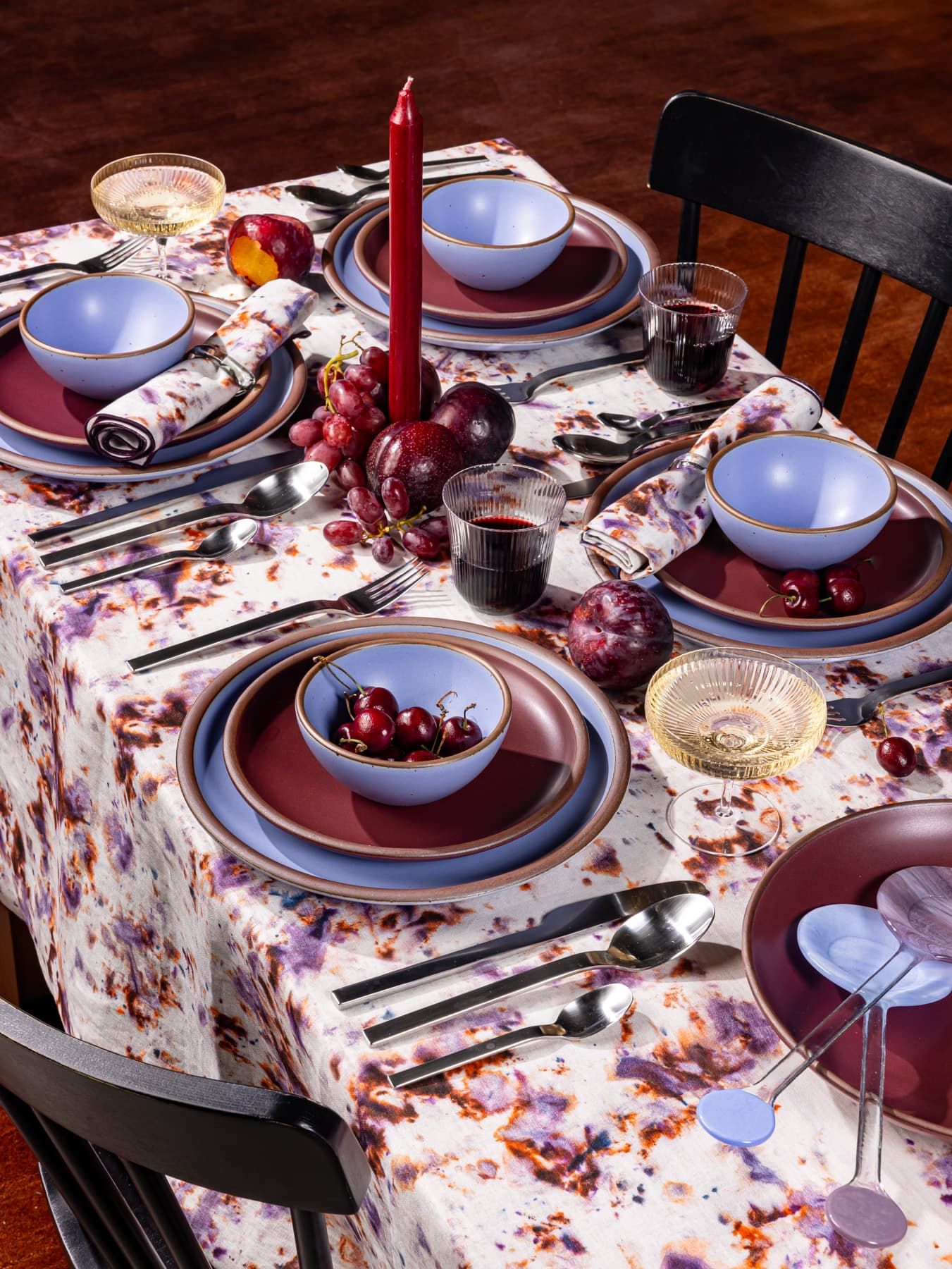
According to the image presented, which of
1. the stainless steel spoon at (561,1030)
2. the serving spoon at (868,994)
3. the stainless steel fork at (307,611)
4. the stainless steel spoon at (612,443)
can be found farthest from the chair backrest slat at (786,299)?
the stainless steel spoon at (561,1030)

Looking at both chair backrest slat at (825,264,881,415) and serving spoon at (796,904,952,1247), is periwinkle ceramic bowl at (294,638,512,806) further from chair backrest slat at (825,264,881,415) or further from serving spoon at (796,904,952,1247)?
chair backrest slat at (825,264,881,415)

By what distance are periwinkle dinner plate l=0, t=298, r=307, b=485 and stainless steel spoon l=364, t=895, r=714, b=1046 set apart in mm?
627

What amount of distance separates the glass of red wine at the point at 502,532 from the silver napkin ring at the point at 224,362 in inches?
11.1

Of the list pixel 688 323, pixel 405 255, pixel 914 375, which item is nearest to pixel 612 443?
pixel 688 323

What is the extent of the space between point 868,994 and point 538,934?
0.66 feet

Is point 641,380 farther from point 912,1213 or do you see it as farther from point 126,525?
point 912,1213

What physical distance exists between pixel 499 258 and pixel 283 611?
0.54 metres

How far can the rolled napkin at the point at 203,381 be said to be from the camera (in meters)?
1.23

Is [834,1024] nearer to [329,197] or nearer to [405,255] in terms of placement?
[405,255]

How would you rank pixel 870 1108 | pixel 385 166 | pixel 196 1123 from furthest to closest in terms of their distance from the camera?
pixel 385 166, pixel 870 1108, pixel 196 1123

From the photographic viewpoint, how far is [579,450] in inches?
51.3

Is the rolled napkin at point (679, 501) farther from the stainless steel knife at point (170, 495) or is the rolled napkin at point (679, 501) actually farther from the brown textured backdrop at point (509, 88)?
the brown textured backdrop at point (509, 88)

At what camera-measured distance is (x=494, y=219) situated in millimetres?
1568

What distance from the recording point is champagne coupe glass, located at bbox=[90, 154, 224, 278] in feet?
5.04
